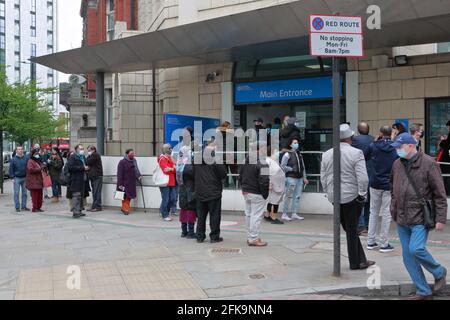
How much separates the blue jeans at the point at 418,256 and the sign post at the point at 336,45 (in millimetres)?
874

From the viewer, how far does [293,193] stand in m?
11.1

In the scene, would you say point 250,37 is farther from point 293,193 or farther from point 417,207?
point 417,207

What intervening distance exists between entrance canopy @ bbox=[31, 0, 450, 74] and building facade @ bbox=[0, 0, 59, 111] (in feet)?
262

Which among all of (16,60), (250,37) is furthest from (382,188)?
(16,60)

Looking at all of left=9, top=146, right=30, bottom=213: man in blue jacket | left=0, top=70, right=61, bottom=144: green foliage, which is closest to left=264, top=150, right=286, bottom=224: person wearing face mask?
left=9, top=146, right=30, bottom=213: man in blue jacket

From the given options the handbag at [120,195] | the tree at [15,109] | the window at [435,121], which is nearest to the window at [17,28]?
the tree at [15,109]

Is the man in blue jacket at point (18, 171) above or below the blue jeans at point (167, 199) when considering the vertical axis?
above

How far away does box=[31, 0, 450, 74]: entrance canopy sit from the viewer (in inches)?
407

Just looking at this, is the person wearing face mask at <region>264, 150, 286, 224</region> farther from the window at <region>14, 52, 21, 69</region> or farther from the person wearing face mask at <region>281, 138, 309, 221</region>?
the window at <region>14, 52, 21, 69</region>

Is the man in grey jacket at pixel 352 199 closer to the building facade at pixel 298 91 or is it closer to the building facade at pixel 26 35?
the building facade at pixel 298 91

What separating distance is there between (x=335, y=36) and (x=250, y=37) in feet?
20.4

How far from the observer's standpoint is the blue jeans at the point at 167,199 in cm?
1181

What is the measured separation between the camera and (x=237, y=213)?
12.1 meters

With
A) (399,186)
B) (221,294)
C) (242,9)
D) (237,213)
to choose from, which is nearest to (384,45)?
(242,9)
